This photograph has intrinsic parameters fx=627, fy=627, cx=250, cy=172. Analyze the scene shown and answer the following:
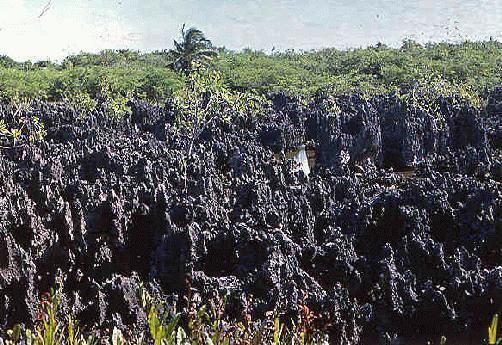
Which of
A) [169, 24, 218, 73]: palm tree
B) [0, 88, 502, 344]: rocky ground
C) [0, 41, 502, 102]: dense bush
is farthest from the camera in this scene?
[169, 24, 218, 73]: palm tree

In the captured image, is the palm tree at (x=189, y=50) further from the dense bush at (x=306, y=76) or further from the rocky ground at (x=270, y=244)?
the rocky ground at (x=270, y=244)

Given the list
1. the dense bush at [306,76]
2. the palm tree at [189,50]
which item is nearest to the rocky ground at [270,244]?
the dense bush at [306,76]

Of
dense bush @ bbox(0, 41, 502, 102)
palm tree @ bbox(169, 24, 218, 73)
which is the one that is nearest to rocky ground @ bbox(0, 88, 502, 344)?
dense bush @ bbox(0, 41, 502, 102)

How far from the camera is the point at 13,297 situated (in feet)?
22.8

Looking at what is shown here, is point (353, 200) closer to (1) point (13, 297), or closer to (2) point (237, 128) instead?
(1) point (13, 297)

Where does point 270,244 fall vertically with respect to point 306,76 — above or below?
below

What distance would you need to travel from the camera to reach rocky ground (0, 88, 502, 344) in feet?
21.0

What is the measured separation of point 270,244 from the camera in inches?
275

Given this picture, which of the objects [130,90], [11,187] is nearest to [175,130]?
[11,187]

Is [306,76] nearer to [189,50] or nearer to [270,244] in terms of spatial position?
[189,50]

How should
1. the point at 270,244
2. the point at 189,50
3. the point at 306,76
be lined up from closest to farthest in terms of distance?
the point at 270,244, the point at 306,76, the point at 189,50

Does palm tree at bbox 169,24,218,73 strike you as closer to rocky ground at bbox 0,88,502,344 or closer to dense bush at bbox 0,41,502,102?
dense bush at bbox 0,41,502,102

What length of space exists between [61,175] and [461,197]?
7.41 meters

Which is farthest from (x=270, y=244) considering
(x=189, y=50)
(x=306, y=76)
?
(x=189, y=50)
